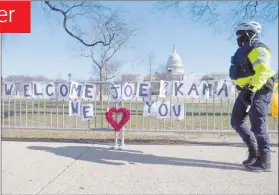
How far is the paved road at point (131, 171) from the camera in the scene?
330 centimetres

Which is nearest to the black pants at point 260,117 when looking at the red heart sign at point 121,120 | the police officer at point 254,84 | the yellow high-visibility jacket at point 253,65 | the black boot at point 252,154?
the police officer at point 254,84

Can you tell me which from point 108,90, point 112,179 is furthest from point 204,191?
point 108,90

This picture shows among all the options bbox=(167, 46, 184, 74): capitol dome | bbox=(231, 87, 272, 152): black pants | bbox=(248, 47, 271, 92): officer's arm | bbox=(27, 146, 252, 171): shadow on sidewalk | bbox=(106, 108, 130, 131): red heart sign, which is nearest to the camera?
bbox=(248, 47, 271, 92): officer's arm

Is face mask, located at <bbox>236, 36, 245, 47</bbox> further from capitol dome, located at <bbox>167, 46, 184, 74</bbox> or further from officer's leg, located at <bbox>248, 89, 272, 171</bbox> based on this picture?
capitol dome, located at <bbox>167, 46, 184, 74</bbox>

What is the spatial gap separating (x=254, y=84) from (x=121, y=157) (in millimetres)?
2330

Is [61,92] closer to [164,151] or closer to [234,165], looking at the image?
[164,151]

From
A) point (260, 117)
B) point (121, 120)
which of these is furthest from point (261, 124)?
point (121, 120)

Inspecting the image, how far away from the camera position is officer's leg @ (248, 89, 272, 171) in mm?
3832

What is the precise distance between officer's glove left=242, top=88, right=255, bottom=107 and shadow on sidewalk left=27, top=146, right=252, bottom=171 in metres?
0.96

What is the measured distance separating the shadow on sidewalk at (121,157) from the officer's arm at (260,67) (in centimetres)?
125

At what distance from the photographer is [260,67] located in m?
3.58

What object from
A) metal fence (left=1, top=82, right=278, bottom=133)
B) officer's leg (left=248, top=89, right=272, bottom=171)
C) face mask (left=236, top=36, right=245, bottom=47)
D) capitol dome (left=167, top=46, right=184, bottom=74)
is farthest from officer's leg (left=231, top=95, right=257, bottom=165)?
capitol dome (left=167, top=46, right=184, bottom=74)

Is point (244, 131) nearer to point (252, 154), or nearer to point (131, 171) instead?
point (252, 154)

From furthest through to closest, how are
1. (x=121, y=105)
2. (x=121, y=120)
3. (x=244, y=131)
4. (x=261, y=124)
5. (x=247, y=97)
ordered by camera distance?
1. (x=121, y=105)
2. (x=121, y=120)
3. (x=244, y=131)
4. (x=261, y=124)
5. (x=247, y=97)
